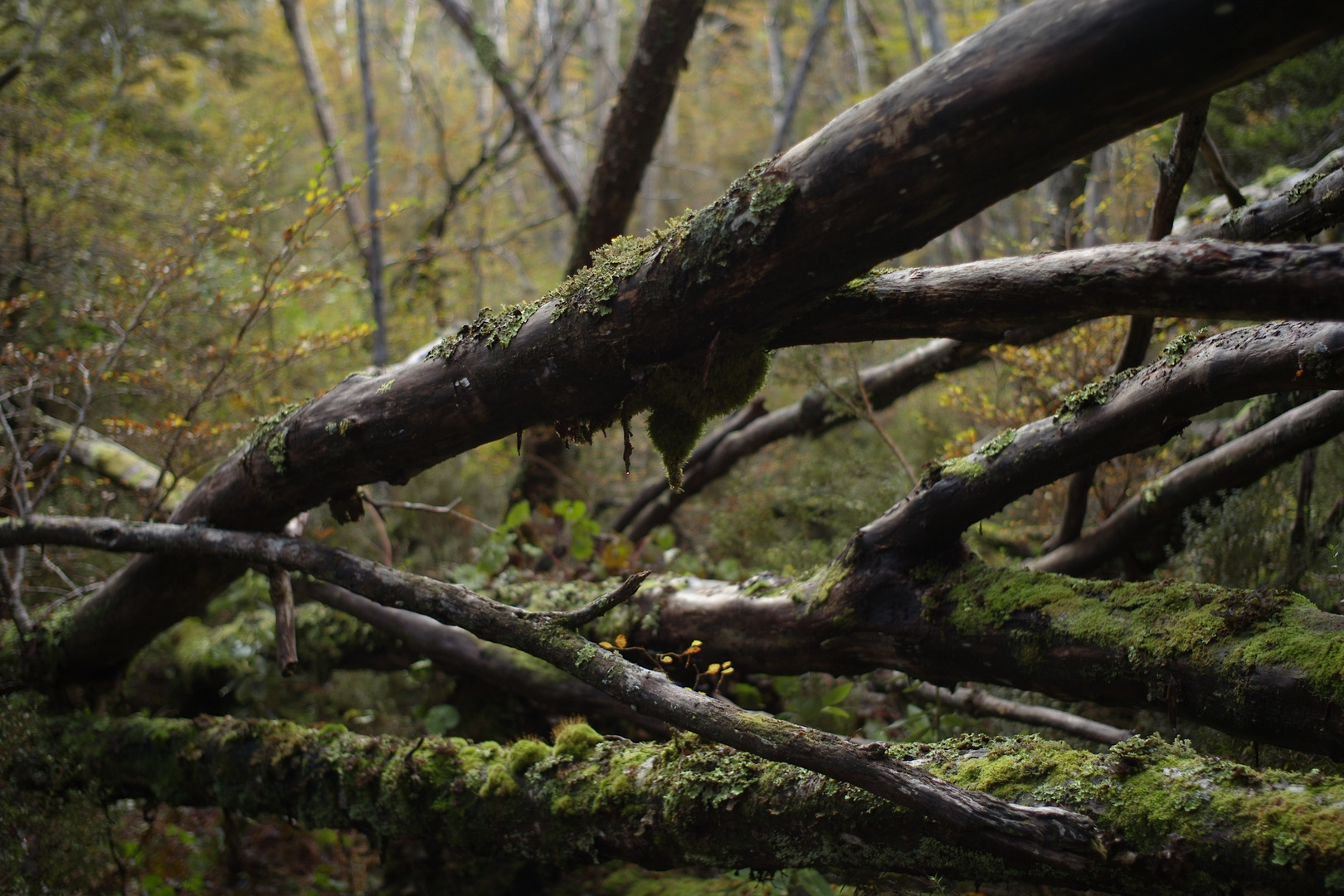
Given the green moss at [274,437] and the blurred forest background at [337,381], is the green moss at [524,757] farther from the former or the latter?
the green moss at [274,437]

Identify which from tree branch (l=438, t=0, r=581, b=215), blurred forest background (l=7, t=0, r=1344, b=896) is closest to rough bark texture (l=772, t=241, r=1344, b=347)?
blurred forest background (l=7, t=0, r=1344, b=896)

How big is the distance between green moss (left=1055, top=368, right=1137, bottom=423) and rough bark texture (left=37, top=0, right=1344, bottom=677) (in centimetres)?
130

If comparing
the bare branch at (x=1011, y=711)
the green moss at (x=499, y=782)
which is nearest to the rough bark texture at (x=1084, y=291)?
the bare branch at (x=1011, y=711)

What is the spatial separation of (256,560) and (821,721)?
10.2ft

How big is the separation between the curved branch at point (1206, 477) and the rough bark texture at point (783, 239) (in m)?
2.30

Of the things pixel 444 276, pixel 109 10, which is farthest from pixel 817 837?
pixel 109 10

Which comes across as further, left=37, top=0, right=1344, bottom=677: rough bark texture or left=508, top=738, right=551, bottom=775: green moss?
left=508, top=738, right=551, bottom=775: green moss

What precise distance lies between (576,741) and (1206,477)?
327 centimetres

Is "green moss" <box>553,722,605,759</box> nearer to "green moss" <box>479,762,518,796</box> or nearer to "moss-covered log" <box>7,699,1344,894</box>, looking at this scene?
"moss-covered log" <box>7,699,1344,894</box>

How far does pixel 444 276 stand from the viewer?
922 centimetres

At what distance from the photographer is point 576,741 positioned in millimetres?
3322

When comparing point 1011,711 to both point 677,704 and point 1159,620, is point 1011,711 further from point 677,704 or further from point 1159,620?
point 677,704

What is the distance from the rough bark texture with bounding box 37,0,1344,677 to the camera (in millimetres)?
1546

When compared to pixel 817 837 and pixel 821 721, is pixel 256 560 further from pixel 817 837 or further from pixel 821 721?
pixel 821 721
